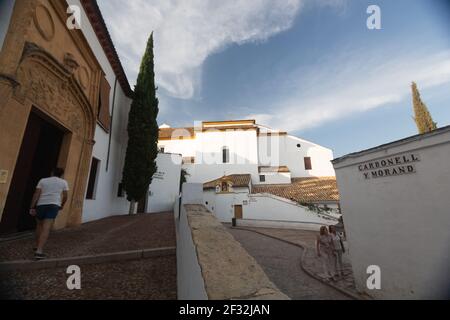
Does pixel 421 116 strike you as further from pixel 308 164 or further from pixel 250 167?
pixel 250 167

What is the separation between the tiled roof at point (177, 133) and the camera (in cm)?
3225

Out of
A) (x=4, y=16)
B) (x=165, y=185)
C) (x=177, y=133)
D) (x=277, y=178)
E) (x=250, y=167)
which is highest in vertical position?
(x=177, y=133)

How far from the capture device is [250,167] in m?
28.3

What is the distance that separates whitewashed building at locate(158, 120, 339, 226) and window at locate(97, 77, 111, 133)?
51.4 ft

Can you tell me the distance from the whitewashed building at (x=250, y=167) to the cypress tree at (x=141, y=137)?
37.7 ft

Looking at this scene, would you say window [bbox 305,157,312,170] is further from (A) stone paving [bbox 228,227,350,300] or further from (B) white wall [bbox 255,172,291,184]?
(A) stone paving [bbox 228,227,350,300]

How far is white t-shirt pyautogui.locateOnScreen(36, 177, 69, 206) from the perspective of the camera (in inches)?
147

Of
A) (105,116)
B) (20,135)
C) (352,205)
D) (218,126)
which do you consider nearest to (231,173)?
(218,126)

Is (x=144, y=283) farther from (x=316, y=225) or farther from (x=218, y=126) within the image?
(x=218, y=126)

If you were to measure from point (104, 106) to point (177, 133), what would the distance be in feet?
79.3

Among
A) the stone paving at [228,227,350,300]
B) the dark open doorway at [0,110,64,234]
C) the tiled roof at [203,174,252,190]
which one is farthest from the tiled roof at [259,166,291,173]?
the dark open doorway at [0,110,64,234]

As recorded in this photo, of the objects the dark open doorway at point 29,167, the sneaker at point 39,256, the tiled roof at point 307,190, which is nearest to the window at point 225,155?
the tiled roof at point 307,190

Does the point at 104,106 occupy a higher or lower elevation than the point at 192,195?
higher

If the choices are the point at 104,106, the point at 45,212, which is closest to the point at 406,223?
the point at 45,212
